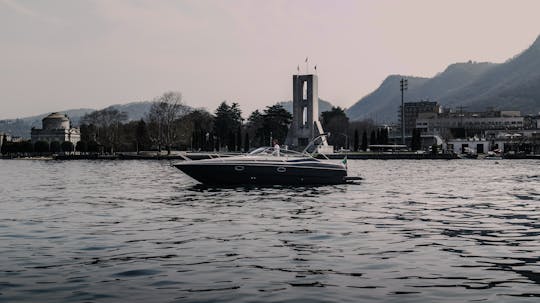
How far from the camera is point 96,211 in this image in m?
29.1

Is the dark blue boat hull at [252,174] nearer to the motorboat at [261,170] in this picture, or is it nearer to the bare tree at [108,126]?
the motorboat at [261,170]

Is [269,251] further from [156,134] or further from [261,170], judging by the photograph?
[156,134]

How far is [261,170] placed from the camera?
145ft

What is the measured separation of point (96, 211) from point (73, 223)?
490cm

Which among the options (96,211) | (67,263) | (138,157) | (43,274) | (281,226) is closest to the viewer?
(43,274)

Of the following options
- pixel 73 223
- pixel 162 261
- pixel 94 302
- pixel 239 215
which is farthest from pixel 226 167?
pixel 94 302

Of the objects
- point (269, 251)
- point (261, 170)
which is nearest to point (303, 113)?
point (261, 170)

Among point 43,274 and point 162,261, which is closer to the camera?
point 43,274

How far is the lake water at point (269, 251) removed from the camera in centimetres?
1290

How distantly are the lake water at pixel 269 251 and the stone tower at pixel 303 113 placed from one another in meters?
140

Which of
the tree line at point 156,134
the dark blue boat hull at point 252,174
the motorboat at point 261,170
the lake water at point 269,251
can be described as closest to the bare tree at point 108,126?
the tree line at point 156,134

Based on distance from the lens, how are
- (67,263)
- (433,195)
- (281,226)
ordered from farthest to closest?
(433,195) → (281,226) → (67,263)

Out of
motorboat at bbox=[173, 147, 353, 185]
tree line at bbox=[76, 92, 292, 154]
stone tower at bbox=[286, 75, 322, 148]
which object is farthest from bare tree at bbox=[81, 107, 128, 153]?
motorboat at bbox=[173, 147, 353, 185]

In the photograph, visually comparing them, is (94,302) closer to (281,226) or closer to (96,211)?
(281,226)
